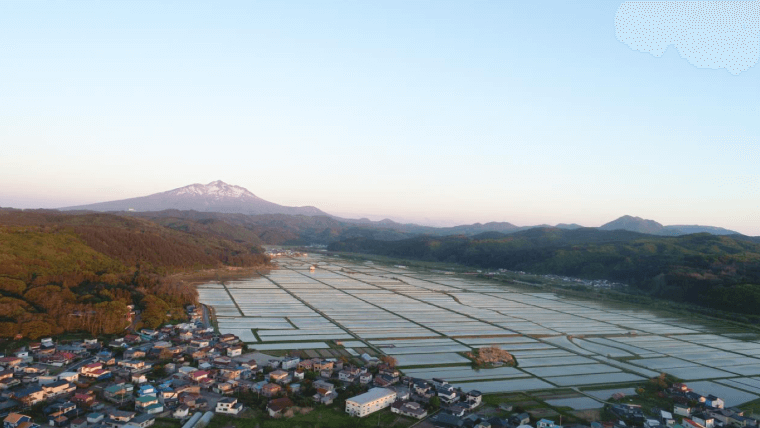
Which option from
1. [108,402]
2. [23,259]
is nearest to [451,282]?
[23,259]

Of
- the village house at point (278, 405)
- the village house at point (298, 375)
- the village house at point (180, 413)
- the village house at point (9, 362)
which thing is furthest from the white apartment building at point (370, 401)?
the village house at point (9, 362)

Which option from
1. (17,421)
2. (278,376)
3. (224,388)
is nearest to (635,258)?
(278,376)

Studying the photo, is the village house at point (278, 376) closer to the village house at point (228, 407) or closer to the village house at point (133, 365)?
the village house at point (228, 407)

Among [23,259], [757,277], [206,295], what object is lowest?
[206,295]

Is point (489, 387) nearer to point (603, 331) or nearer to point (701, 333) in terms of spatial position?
point (603, 331)

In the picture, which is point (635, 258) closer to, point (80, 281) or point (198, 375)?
point (198, 375)

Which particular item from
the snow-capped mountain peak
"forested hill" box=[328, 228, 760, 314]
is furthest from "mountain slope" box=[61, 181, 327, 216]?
"forested hill" box=[328, 228, 760, 314]
